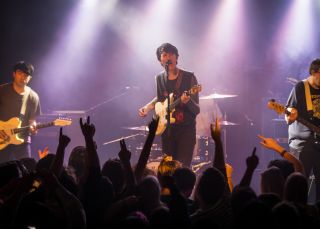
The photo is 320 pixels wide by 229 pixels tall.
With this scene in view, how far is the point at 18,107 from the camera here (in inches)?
342

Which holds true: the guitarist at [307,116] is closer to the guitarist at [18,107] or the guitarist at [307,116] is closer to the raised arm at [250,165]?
the raised arm at [250,165]

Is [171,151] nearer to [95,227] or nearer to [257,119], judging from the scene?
[95,227]

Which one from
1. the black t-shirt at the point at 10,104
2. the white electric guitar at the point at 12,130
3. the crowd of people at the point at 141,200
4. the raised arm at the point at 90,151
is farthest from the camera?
the black t-shirt at the point at 10,104

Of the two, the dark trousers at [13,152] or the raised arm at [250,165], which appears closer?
the raised arm at [250,165]

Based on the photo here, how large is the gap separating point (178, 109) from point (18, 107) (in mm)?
2999

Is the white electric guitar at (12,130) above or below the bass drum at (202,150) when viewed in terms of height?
above

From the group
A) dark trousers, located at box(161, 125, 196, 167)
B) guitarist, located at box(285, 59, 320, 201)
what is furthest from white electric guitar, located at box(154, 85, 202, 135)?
guitarist, located at box(285, 59, 320, 201)

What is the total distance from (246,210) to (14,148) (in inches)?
251

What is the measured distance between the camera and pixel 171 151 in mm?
7602

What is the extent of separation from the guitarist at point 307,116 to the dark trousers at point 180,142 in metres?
1.51

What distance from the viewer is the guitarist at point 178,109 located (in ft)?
24.8

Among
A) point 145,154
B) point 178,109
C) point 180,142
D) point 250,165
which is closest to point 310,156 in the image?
point 180,142

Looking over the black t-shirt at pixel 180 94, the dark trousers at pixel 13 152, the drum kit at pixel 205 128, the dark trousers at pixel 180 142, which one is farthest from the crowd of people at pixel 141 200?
the drum kit at pixel 205 128

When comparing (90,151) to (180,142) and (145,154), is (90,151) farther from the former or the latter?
(180,142)
